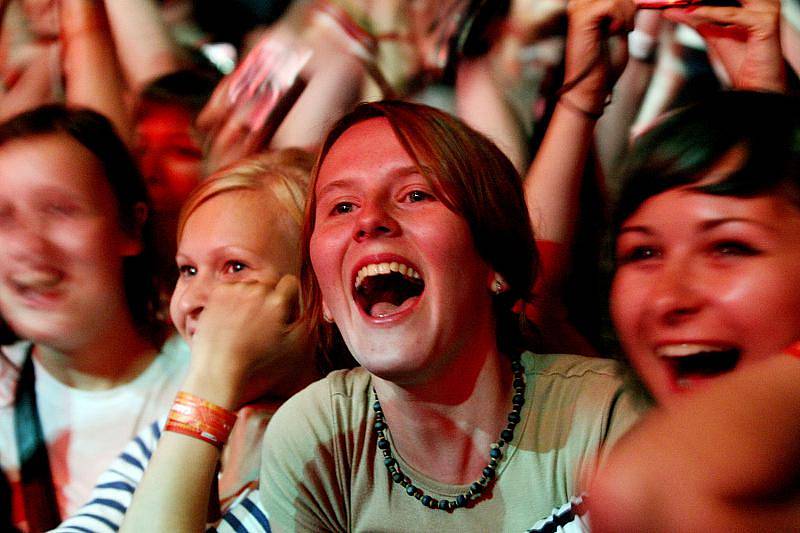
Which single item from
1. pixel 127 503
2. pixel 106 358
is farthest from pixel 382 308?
pixel 106 358

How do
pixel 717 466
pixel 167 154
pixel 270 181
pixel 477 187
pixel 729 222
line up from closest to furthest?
1. pixel 717 466
2. pixel 729 222
3. pixel 477 187
4. pixel 270 181
5. pixel 167 154

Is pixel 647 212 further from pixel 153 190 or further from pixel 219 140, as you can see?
pixel 153 190

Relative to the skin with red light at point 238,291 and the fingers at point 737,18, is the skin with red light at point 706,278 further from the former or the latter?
the skin with red light at point 238,291

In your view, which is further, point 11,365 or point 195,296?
point 11,365

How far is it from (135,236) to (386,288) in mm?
543

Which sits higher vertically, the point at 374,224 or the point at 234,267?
the point at 374,224

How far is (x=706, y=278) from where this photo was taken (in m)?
0.68

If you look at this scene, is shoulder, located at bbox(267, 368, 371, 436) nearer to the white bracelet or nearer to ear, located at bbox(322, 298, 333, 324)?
ear, located at bbox(322, 298, 333, 324)

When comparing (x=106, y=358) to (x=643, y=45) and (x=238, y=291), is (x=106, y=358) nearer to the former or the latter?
(x=238, y=291)

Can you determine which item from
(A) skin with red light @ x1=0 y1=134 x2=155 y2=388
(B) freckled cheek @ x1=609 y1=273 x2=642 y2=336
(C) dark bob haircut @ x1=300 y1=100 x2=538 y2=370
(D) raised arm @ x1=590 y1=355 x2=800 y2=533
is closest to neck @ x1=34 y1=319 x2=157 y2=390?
(A) skin with red light @ x1=0 y1=134 x2=155 y2=388

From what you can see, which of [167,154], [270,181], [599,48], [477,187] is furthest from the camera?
[167,154]

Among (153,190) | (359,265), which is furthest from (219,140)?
(359,265)

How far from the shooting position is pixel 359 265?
0.76 meters

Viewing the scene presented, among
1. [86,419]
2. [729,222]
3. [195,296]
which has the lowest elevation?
[86,419]
